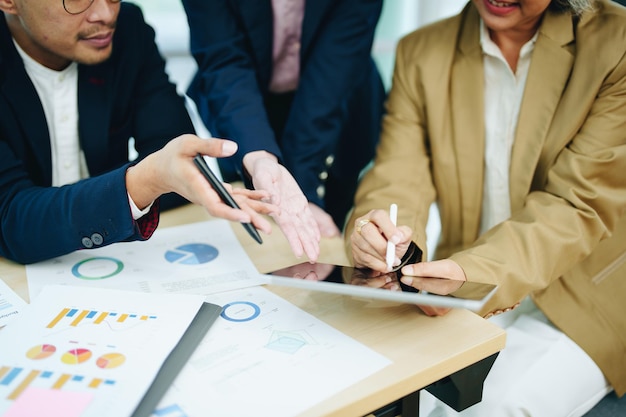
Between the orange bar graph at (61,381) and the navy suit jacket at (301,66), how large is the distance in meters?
0.71

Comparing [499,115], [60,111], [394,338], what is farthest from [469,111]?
[60,111]

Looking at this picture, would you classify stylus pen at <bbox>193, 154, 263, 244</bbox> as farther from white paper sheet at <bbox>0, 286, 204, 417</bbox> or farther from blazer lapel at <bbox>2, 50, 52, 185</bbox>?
blazer lapel at <bbox>2, 50, 52, 185</bbox>

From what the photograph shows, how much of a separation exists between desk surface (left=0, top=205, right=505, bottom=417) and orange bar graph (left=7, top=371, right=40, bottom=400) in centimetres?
26

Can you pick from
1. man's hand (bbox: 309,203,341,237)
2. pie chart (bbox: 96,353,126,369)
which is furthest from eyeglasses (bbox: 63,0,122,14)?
pie chart (bbox: 96,353,126,369)

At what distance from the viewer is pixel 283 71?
1600mm

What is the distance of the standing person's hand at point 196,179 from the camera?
0.85 metres

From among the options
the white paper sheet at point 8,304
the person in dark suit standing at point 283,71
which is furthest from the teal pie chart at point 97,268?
the person in dark suit standing at point 283,71

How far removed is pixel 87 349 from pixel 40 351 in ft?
0.19

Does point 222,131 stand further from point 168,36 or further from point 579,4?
point 168,36

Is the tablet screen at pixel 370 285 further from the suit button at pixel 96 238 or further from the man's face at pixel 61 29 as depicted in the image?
the man's face at pixel 61 29

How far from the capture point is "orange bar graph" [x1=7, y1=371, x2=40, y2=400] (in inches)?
26.5

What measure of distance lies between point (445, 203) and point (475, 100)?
246 mm

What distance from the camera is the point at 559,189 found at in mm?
1151

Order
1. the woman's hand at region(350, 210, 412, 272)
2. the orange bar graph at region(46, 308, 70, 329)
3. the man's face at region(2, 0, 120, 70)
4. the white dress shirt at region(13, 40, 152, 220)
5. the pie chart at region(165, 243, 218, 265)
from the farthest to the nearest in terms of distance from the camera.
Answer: the white dress shirt at region(13, 40, 152, 220)
the man's face at region(2, 0, 120, 70)
the pie chart at region(165, 243, 218, 265)
the woman's hand at region(350, 210, 412, 272)
the orange bar graph at region(46, 308, 70, 329)
